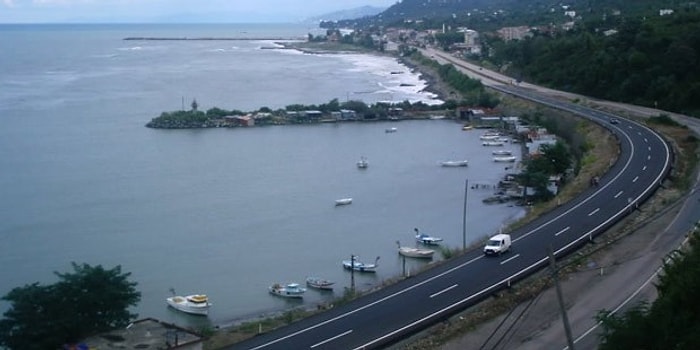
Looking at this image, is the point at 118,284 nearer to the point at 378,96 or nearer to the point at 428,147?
the point at 428,147

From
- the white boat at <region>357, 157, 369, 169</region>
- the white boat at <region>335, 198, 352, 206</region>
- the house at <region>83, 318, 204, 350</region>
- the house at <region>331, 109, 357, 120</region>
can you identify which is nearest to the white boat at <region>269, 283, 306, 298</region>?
the house at <region>83, 318, 204, 350</region>

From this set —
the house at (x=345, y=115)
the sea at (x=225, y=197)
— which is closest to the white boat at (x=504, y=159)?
the sea at (x=225, y=197)

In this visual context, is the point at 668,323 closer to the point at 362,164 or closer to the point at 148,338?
the point at 148,338

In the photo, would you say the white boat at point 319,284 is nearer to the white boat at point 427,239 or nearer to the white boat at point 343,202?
the white boat at point 427,239

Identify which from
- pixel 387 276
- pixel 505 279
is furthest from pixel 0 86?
pixel 505 279

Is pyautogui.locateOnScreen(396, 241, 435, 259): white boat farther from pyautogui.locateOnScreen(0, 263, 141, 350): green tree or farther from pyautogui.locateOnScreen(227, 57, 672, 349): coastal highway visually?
pyautogui.locateOnScreen(0, 263, 141, 350): green tree

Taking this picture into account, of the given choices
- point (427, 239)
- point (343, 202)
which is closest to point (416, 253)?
point (427, 239)
